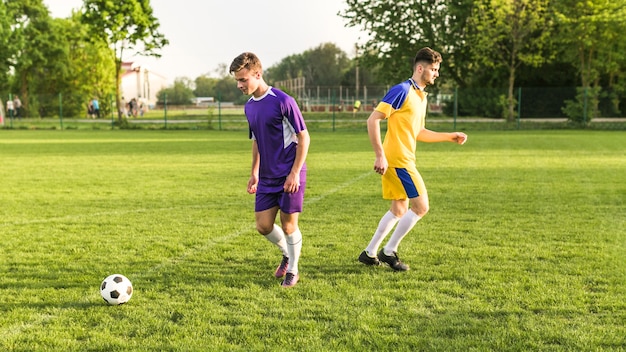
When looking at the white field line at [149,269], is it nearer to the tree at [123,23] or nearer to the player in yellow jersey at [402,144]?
the player in yellow jersey at [402,144]

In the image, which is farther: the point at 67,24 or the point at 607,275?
the point at 67,24

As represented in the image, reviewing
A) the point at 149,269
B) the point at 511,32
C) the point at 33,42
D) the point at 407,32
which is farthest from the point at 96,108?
the point at 149,269

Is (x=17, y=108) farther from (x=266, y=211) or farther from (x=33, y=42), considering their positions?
(x=266, y=211)

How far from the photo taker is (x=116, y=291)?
4.41m

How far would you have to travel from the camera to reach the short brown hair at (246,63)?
4469 millimetres

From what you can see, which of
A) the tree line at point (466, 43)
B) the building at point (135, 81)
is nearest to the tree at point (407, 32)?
the tree line at point (466, 43)

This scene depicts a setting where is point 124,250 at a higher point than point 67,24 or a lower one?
lower

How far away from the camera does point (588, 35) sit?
33875 mm

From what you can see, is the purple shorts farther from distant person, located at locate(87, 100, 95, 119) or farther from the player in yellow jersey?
distant person, located at locate(87, 100, 95, 119)

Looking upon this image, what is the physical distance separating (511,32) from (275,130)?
30.4 meters

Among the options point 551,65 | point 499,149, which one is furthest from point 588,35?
point 499,149

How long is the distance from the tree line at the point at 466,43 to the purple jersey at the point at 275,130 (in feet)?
93.0

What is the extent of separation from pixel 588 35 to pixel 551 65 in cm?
632

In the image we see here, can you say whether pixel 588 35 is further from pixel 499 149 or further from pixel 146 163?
pixel 146 163
